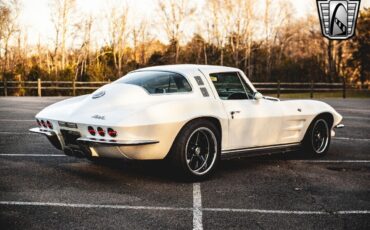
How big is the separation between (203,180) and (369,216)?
1961mm

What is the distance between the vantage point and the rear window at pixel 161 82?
5.40m

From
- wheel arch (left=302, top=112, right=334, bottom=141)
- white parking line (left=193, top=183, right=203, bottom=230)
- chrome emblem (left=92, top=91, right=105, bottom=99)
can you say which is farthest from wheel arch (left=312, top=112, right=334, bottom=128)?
chrome emblem (left=92, top=91, right=105, bottom=99)

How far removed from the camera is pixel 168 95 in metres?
5.30

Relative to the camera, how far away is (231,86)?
602 cm

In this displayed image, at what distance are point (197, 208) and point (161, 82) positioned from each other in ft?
6.07

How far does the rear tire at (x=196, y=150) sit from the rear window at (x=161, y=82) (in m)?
0.52

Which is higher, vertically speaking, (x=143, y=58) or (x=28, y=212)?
(x=143, y=58)

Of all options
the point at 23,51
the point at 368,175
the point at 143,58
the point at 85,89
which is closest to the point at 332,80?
the point at 143,58

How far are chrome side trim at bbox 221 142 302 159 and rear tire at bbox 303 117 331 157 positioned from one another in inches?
9.2

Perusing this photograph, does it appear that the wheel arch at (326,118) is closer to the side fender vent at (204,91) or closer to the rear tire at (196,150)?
the rear tire at (196,150)

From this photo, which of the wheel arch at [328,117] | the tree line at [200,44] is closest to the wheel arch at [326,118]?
the wheel arch at [328,117]

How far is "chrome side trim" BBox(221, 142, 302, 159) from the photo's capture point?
5723 millimetres

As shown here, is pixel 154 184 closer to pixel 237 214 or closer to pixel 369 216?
pixel 237 214

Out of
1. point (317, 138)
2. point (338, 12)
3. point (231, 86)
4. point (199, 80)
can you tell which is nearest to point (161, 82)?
point (199, 80)
